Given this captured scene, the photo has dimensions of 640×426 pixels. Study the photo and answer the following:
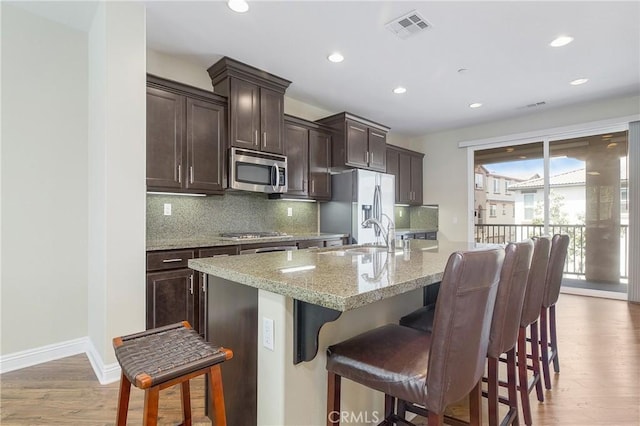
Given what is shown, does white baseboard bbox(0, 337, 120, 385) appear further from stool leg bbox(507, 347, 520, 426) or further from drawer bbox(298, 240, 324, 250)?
stool leg bbox(507, 347, 520, 426)

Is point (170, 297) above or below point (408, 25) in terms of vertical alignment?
below

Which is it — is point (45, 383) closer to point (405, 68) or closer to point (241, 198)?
point (241, 198)

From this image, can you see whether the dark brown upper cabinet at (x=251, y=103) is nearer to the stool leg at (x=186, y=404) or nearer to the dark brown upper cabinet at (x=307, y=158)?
the dark brown upper cabinet at (x=307, y=158)

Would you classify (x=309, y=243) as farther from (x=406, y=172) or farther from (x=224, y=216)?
(x=406, y=172)

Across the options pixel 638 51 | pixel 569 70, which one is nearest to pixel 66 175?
pixel 569 70

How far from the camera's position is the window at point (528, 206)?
5.27 meters

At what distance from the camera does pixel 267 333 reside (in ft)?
3.84

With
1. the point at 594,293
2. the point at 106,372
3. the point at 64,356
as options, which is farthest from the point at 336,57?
the point at 594,293

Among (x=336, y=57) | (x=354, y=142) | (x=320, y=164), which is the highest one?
(x=336, y=57)

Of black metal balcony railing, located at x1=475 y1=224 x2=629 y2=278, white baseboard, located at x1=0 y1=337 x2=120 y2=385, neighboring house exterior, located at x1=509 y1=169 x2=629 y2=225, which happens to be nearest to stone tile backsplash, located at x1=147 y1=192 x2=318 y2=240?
white baseboard, located at x1=0 y1=337 x2=120 y2=385

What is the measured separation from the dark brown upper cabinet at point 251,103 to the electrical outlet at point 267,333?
2420 mm

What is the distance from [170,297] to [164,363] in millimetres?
1641

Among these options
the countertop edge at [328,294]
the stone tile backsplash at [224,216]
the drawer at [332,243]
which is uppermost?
the stone tile backsplash at [224,216]

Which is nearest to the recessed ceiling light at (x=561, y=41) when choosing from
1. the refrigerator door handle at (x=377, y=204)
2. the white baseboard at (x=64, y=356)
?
the refrigerator door handle at (x=377, y=204)
